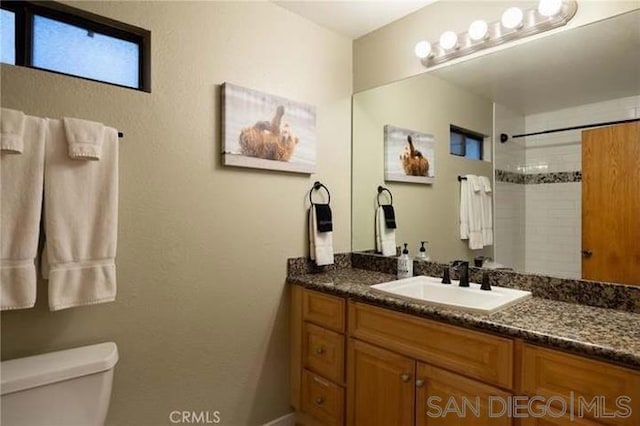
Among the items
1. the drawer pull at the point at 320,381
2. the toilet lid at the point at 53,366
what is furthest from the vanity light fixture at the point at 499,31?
the toilet lid at the point at 53,366

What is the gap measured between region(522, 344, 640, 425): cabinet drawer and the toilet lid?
1493 mm

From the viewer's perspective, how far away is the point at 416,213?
7.36 feet

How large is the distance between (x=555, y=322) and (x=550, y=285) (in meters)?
0.42

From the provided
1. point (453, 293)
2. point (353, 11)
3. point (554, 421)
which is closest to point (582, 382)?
point (554, 421)

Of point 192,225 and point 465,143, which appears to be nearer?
point 192,225

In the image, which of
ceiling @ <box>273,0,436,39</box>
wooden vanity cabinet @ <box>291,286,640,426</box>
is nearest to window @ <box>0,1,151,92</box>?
ceiling @ <box>273,0,436,39</box>

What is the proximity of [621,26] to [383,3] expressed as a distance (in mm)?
1128

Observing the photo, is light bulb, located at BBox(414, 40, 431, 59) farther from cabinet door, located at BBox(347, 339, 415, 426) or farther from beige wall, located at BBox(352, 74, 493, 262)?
cabinet door, located at BBox(347, 339, 415, 426)

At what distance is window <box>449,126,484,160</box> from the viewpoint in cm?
193

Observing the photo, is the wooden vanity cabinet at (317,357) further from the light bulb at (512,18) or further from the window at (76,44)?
the light bulb at (512,18)

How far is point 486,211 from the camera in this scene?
6.17 ft

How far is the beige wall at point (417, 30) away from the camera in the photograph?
5.09ft

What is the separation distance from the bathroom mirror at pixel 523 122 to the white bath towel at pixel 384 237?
57 mm

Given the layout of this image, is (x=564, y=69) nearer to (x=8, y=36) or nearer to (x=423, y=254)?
(x=423, y=254)
